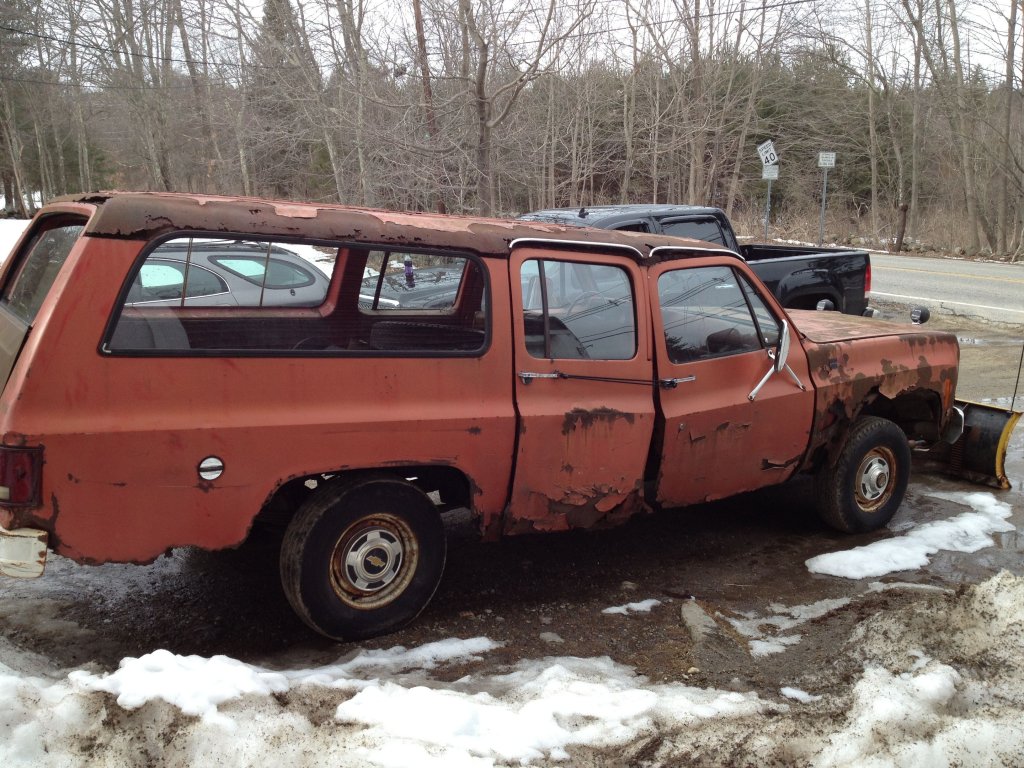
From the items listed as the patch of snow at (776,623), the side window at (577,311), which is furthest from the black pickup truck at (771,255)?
the patch of snow at (776,623)

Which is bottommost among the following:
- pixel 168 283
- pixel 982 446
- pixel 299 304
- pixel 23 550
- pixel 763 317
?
pixel 982 446

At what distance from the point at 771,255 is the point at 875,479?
20.3 feet

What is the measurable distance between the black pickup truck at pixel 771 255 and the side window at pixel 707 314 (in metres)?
3.55

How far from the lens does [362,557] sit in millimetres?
3801

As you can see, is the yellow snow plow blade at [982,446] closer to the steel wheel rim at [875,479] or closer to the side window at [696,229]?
the steel wheel rim at [875,479]

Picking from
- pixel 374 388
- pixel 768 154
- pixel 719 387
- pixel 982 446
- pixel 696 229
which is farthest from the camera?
pixel 768 154

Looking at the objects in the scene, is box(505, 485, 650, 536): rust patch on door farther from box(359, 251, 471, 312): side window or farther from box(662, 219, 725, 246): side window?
box(662, 219, 725, 246): side window

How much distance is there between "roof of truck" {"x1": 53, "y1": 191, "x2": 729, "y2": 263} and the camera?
331 centimetres

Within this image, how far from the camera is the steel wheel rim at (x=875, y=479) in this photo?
5.43 metres

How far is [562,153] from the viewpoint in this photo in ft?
88.8

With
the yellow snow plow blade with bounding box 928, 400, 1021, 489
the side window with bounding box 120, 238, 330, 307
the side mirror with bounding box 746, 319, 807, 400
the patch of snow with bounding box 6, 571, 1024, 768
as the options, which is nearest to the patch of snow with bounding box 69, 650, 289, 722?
the patch of snow with bounding box 6, 571, 1024, 768

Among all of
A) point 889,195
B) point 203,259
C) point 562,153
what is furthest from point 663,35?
point 203,259

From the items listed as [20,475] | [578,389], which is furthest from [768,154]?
[20,475]

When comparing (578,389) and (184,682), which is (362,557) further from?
(578,389)
